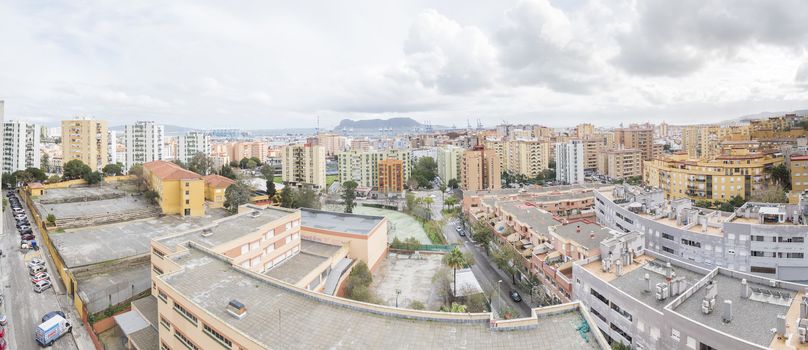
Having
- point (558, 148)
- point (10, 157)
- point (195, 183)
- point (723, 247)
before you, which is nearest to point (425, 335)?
point (723, 247)

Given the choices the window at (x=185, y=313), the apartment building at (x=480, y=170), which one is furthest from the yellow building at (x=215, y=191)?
the apartment building at (x=480, y=170)

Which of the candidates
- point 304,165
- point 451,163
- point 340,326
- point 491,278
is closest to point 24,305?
point 340,326

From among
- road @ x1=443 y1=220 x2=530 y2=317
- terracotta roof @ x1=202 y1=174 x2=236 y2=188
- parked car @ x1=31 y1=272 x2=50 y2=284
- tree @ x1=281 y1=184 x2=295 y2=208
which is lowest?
road @ x1=443 y1=220 x2=530 y2=317

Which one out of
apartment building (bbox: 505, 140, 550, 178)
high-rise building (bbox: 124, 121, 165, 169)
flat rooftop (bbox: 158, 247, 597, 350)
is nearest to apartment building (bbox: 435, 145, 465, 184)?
apartment building (bbox: 505, 140, 550, 178)

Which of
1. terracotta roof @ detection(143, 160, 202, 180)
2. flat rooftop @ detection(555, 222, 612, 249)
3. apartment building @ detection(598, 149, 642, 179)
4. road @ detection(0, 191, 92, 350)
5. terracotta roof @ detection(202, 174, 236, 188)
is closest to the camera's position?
road @ detection(0, 191, 92, 350)

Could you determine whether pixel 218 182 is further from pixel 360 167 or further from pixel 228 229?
pixel 360 167

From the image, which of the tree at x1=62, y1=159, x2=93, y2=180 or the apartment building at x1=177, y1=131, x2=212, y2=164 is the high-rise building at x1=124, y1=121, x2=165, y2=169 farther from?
the tree at x1=62, y1=159, x2=93, y2=180

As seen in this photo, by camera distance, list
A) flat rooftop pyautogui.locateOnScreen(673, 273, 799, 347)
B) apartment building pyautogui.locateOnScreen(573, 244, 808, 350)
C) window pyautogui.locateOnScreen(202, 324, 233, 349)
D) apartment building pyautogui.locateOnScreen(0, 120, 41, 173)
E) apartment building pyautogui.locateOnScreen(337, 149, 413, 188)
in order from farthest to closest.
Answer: apartment building pyautogui.locateOnScreen(337, 149, 413, 188) < apartment building pyautogui.locateOnScreen(0, 120, 41, 173) < flat rooftop pyautogui.locateOnScreen(673, 273, 799, 347) < apartment building pyautogui.locateOnScreen(573, 244, 808, 350) < window pyautogui.locateOnScreen(202, 324, 233, 349)
